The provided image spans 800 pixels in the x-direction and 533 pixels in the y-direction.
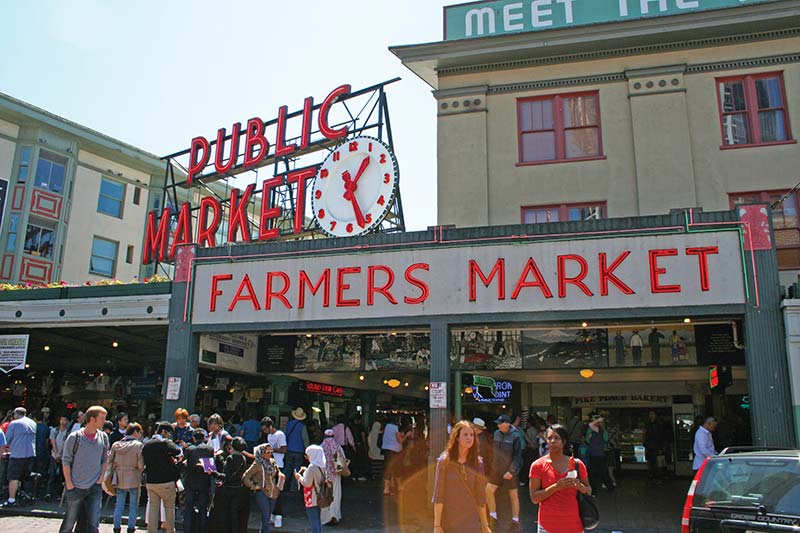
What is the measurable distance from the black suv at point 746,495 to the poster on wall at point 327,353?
455 inches

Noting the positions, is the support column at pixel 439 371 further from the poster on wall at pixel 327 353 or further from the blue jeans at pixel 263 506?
the blue jeans at pixel 263 506

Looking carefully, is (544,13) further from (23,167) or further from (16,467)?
(23,167)

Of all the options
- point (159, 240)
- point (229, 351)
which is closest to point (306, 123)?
point (159, 240)

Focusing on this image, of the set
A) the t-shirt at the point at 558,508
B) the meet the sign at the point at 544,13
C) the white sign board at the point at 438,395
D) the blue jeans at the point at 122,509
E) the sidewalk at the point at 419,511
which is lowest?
the sidewalk at the point at 419,511

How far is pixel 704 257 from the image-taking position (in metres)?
13.6

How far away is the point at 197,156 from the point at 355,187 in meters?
8.92

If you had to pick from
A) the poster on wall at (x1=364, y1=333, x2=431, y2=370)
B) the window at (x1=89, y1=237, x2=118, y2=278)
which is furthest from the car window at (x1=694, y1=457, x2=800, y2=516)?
the window at (x1=89, y1=237, x2=118, y2=278)

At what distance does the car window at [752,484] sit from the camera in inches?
257

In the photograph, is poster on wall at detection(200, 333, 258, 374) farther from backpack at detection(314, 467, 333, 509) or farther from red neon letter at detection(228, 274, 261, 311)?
backpack at detection(314, 467, 333, 509)

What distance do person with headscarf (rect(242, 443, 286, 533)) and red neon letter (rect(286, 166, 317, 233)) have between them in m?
12.4

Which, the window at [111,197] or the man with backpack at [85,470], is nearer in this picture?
the man with backpack at [85,470]

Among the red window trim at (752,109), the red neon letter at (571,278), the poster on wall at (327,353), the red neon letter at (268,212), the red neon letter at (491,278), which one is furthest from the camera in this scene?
the red neon letter at (268,212)

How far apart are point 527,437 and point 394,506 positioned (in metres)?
5.86

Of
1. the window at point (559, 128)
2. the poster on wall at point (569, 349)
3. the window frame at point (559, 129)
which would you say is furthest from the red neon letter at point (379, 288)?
the window at point (559, 128)
